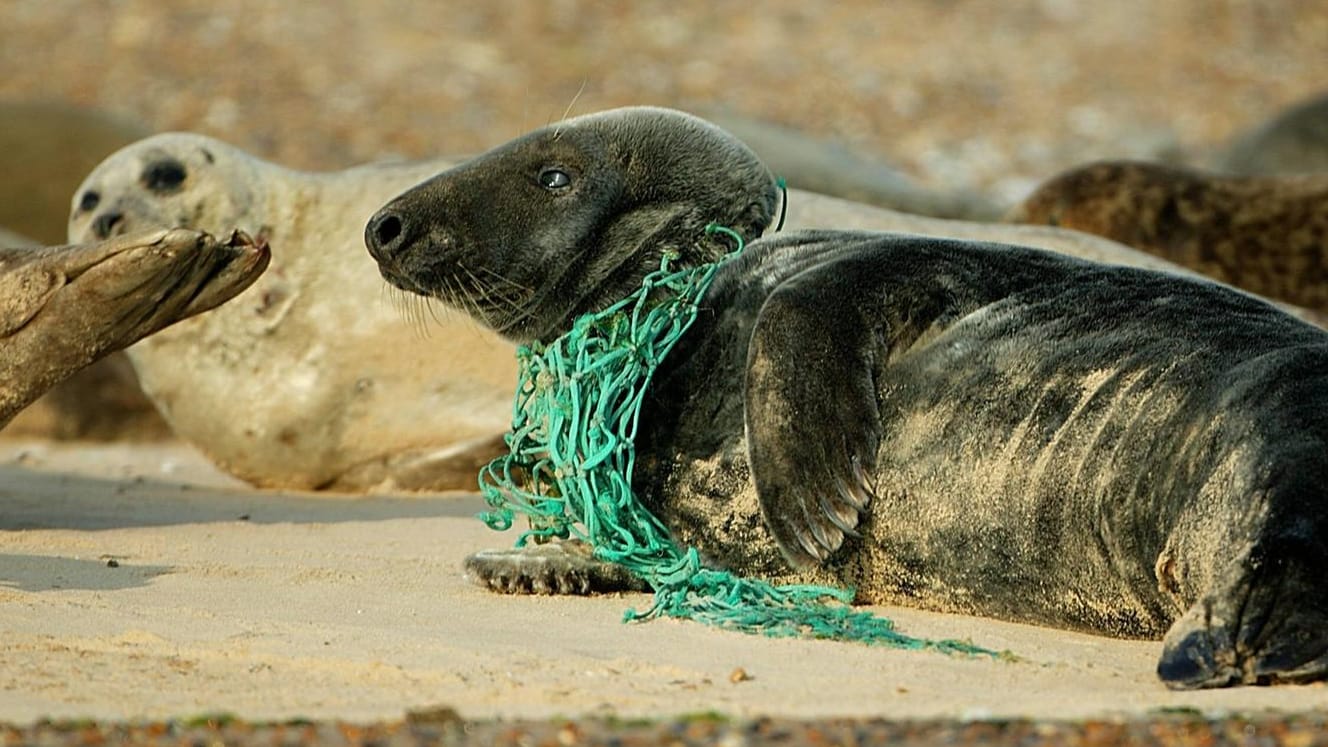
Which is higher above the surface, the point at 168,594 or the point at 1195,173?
the point at 1195,173

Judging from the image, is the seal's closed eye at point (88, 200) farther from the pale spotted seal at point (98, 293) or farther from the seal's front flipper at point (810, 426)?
the seal's front flipper at point (810, 426)

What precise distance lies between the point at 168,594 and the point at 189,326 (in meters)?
3.41

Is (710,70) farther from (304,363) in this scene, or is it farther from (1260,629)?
(1260,629)

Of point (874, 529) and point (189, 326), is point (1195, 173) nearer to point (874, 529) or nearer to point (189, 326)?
point (189, 326)

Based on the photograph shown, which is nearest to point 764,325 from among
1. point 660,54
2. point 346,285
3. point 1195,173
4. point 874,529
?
point 874,529

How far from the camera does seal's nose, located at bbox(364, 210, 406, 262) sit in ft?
14.8

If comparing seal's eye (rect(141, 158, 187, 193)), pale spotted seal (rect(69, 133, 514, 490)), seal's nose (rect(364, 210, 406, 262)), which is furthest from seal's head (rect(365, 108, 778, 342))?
seal's eye (rect(141, 158, 187, 193))

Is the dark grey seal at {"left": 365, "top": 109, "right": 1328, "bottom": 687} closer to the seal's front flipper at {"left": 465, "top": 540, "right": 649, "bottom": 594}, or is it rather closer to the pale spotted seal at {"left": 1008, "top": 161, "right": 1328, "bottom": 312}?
the seal's front flipper at {"left": 465, "top": 540, "right": 649, "bottom": 594}

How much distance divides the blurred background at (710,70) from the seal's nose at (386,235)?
9.73 meters

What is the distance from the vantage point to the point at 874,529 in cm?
422

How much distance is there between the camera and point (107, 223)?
712cm

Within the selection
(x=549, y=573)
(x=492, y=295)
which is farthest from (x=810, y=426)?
(x=492, y=295)

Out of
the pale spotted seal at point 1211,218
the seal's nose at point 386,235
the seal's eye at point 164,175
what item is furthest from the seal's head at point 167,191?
the pale spotted seal at point 1211,218

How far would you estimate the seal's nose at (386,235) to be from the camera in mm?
4523
